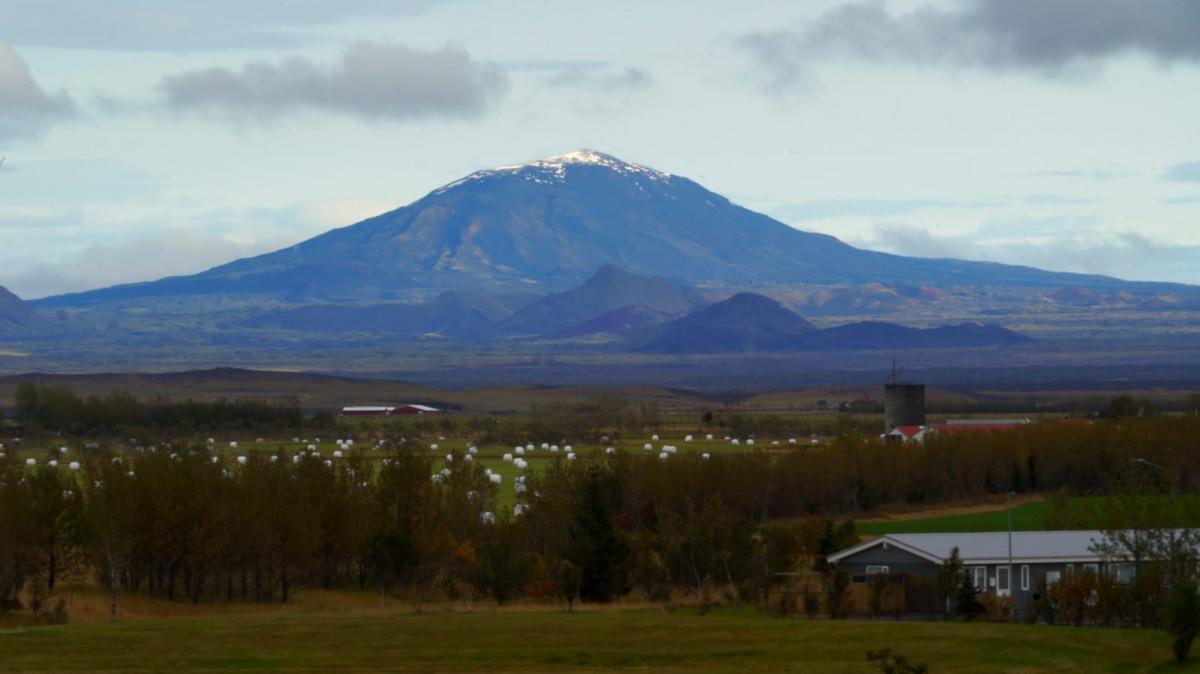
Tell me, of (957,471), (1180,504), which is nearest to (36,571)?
(1180,504)

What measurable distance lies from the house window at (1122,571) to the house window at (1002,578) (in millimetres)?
2859

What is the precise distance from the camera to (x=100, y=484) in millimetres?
55781

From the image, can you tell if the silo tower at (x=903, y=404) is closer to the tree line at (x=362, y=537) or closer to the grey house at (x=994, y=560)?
the tree line at (x=362, y=537)

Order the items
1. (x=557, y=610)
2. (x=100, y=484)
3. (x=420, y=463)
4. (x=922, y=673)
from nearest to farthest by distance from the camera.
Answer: (x=922, y=673), (x=557, y=610), (x=100, y=484), (x=420, y=463)

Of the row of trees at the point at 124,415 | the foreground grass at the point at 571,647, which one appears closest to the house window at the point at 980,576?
the foreground grass at the point at 571,647

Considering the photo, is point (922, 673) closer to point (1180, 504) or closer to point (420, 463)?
point (1180, 504)

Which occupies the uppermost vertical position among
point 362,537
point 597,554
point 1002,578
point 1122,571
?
point 362,537

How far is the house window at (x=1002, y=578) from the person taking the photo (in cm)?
4966

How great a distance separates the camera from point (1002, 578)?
49719 millimetres

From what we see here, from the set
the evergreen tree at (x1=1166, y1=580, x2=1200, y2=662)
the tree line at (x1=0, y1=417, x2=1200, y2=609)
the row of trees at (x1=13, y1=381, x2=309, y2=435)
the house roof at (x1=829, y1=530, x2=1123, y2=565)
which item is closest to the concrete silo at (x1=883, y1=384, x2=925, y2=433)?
the tree line at (x1=0, y1=417, x2=1200, y2=609)

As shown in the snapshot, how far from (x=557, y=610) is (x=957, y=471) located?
41941 mm

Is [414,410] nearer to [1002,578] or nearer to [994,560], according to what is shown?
[1002,578]

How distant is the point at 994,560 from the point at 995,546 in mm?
2212

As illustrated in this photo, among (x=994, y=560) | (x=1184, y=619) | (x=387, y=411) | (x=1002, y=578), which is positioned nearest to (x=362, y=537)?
(x=994, y=560)
